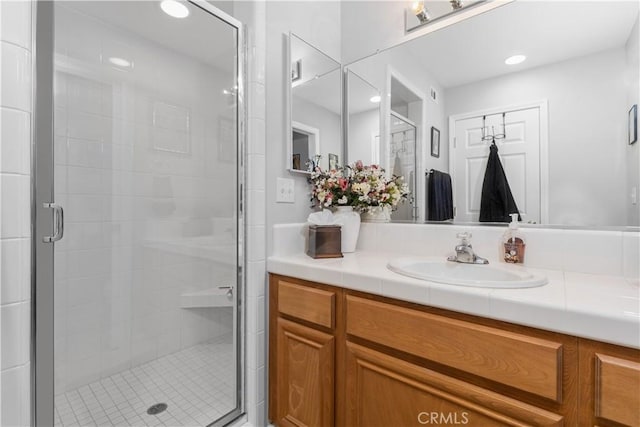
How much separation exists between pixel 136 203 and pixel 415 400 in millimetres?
1723

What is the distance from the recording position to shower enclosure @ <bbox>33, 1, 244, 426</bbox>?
4.63 feet

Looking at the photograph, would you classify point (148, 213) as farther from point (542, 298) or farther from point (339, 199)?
point (542, 298)

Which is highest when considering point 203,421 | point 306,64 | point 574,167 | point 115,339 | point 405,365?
point 306,64

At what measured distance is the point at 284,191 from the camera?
1.44 meters

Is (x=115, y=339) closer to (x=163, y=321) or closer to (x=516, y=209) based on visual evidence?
(x=163, y=321)

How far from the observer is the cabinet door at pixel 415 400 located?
0.72 m

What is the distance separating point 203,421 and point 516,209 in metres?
1.68

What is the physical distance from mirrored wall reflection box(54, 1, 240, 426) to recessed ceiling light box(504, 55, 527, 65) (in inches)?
47.3

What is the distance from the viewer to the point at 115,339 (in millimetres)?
1683

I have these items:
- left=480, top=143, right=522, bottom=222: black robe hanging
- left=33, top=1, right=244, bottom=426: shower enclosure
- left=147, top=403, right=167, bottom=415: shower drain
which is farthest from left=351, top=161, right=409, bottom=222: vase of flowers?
left=147, top=403, right=167, bottom=415: shower drain

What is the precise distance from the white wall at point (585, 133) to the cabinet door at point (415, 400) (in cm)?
77

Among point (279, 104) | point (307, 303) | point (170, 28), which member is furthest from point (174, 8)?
point (307, 303)

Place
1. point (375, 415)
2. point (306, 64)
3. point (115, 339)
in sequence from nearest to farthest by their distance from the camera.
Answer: point (375, 415) → point (306, 64) → point (115, 339)

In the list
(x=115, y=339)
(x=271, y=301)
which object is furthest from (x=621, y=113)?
(x=115, y=339)
